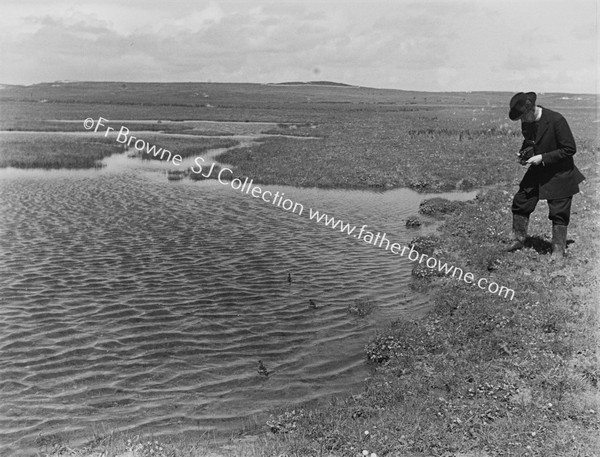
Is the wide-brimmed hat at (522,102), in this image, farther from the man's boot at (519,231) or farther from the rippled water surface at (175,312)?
the rippled water surface at (175,312)

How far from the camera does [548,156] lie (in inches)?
485

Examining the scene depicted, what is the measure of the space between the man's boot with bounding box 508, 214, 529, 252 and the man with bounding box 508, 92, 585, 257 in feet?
3.14

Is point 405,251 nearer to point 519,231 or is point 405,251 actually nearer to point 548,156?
point 519,231

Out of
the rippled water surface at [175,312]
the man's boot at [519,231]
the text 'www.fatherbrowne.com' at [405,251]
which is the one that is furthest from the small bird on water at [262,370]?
the man's boot at [519,231]

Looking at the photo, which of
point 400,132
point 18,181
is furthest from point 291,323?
point 400,132

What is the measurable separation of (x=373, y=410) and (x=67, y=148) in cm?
4798

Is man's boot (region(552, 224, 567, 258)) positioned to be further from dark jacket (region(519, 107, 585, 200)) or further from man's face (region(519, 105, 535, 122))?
man's face (region(519, 105, 535, 122))

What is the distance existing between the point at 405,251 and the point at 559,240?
6.29m

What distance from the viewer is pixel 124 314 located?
513 inches

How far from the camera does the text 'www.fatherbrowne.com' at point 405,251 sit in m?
13.3

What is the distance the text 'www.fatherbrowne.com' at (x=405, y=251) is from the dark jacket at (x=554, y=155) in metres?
2.70

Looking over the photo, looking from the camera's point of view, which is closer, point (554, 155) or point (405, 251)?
point (554, 155)

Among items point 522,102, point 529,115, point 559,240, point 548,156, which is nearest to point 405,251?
point 559,240

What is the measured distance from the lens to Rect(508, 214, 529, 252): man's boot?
14.3m
